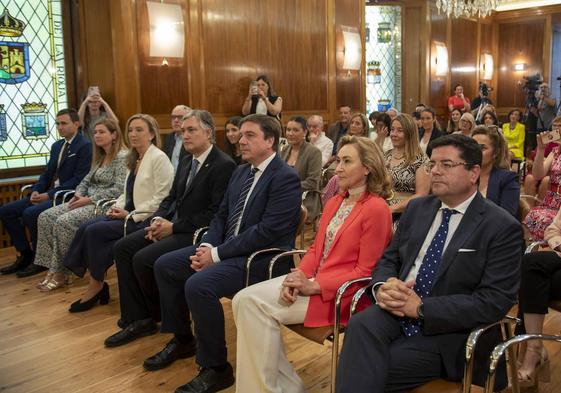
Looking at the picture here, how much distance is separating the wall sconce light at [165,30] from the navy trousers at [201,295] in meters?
3.39

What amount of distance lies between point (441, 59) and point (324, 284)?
33.7 ft

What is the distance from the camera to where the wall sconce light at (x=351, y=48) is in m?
8.30

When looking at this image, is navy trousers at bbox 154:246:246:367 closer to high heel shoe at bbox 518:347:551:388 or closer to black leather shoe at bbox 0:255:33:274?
high heel shoe at bbox 518:347:551:388

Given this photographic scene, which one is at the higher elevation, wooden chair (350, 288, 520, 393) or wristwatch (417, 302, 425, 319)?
wristwatch (417, 302, 425, 319)

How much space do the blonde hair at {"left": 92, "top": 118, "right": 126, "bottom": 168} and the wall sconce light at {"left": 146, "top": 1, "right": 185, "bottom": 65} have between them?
1602mm

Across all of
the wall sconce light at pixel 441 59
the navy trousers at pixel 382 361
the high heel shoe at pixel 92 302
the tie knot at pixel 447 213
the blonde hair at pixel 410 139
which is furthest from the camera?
the wall sconce light at pixel 441 59

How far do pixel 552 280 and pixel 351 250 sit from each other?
0.93 meters

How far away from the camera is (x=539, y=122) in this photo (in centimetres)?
1092

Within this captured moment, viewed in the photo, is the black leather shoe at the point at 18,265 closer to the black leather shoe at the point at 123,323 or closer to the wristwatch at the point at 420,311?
the black leather shoe at the point at 123,323

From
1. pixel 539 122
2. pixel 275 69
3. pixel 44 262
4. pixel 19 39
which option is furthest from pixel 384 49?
pixel 44 262

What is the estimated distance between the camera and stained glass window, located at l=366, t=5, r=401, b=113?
10539 mm

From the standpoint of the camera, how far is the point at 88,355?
3256mm

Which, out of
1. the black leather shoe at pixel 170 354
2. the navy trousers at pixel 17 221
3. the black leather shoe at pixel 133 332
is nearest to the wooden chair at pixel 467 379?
the black leather shoe at pixel 170 354

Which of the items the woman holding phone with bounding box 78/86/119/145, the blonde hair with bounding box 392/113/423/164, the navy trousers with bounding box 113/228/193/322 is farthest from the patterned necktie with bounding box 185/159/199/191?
the woman holding phone with bounding box 78/86/119/145
